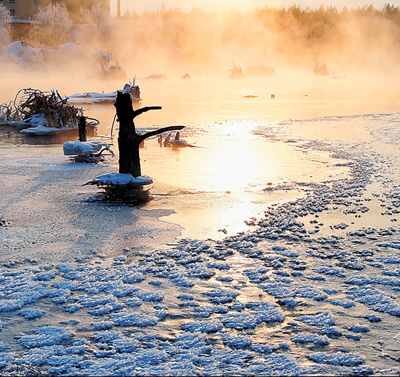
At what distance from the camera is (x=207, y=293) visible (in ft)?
17.0

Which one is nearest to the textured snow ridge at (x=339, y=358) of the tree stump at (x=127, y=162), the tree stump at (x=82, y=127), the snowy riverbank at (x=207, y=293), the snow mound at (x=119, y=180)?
the snowy riverbank at (x=207, y=293)

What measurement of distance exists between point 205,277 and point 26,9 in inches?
2789

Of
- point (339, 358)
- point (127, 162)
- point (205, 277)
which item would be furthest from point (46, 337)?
point (127, 162)

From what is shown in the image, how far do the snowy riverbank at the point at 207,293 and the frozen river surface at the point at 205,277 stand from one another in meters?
0.02

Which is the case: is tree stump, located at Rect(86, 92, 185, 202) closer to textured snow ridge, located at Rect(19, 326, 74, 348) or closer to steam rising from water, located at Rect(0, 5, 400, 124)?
textured snow ridge, located at Rect(19, 326, 74, 348)

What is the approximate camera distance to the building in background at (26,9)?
6384cm

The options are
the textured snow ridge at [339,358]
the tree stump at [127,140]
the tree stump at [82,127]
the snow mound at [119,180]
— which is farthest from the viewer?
the tree stump at [82,127]

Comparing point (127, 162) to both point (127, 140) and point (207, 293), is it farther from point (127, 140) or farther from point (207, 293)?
point (207, 293)

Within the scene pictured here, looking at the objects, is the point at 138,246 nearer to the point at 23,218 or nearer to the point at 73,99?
the point at 23,218

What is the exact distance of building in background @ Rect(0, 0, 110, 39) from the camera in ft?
209

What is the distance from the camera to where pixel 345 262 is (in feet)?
19.9

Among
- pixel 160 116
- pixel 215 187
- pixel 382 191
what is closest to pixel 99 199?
pixel 215 187

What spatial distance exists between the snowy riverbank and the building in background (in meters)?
62.2

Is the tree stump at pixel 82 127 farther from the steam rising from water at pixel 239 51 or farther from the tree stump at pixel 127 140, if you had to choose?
the steam rising from water at pixel 239 51
